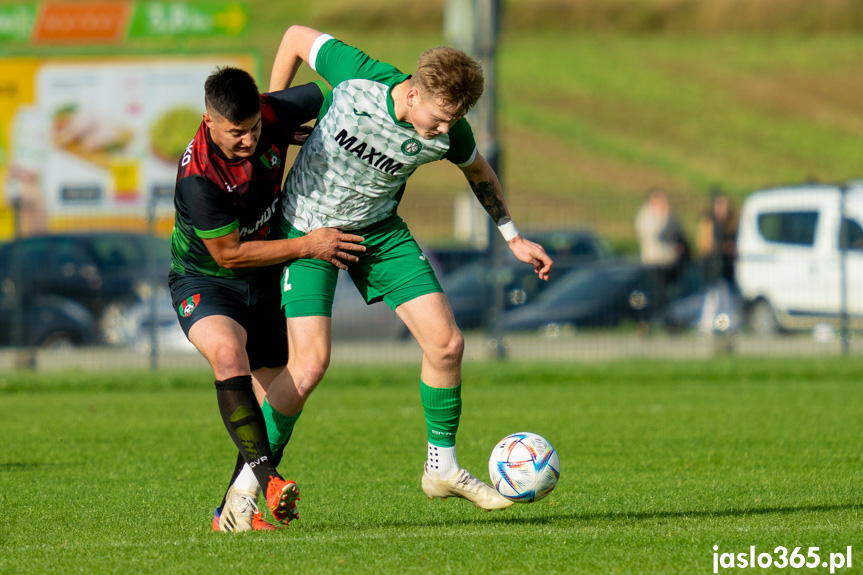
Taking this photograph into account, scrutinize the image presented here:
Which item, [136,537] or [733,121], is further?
[733,121]

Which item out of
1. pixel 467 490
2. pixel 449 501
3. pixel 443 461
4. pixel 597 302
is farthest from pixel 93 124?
pixel 467 490

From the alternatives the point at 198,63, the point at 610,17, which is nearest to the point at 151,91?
the point at 198,63

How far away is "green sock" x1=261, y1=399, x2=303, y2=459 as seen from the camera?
19.1 feet

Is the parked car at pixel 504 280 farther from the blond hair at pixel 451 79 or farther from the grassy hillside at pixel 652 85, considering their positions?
the grassy hillside at pixel 652 85

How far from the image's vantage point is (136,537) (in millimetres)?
5441

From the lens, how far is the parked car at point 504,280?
15062 mm

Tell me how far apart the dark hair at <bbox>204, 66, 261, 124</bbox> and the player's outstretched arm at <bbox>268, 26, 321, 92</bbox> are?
2.26ft

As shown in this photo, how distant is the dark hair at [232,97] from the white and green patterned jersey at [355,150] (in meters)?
0.50

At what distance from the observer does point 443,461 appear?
19.4 feet

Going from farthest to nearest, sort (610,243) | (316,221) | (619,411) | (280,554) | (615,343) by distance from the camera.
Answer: (610,243), (615,343), (619,411), (316,221), (280,554)

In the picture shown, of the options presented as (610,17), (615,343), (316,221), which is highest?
(610,17)

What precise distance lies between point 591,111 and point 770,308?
38591 millimetres

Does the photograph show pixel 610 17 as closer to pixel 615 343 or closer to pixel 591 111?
pixel 591 111

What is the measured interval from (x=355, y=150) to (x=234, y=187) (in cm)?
59
